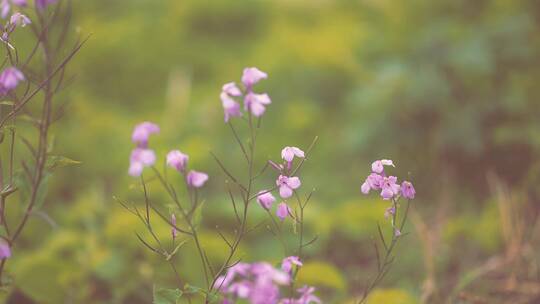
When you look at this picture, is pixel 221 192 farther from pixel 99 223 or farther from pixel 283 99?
pixel 283 99

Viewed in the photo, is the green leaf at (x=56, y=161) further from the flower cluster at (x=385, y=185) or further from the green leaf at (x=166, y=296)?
the flower cluster at (x=385, y=185)

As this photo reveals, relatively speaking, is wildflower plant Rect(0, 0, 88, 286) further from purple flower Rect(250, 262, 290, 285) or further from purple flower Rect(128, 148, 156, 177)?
purple flower Rect(250, 262, 290, 285)

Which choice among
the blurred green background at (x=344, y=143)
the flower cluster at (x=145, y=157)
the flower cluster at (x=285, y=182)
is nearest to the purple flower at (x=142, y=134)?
the flower cluster at (x=145, y=157)

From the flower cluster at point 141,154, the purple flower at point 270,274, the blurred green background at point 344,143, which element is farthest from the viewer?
the blurred green background at point 344,143

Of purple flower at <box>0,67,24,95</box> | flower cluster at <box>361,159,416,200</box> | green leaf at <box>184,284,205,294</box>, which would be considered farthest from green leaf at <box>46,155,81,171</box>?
flower cluster at <box>361,159,416,200</box>

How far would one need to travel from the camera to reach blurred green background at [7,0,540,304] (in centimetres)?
175

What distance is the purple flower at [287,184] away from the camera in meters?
0.95

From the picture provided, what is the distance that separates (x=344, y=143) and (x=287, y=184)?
1907 millimetres

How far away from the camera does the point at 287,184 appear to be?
964 mm

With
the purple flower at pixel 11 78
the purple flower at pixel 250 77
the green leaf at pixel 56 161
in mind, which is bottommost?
the green leaf at pixel 56 161

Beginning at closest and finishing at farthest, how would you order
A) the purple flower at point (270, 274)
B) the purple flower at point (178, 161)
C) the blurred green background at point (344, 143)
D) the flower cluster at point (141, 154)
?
1. the purple flower at point (270, 274)
2. the flower cluster at point (141, 154)
3. the purple flower at point (178, 161)
4. the blurred green background at point (344, 143)

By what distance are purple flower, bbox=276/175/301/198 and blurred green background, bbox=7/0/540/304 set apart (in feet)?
1.62

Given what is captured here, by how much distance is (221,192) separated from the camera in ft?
8.28

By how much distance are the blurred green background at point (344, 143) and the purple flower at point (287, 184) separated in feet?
1.62
